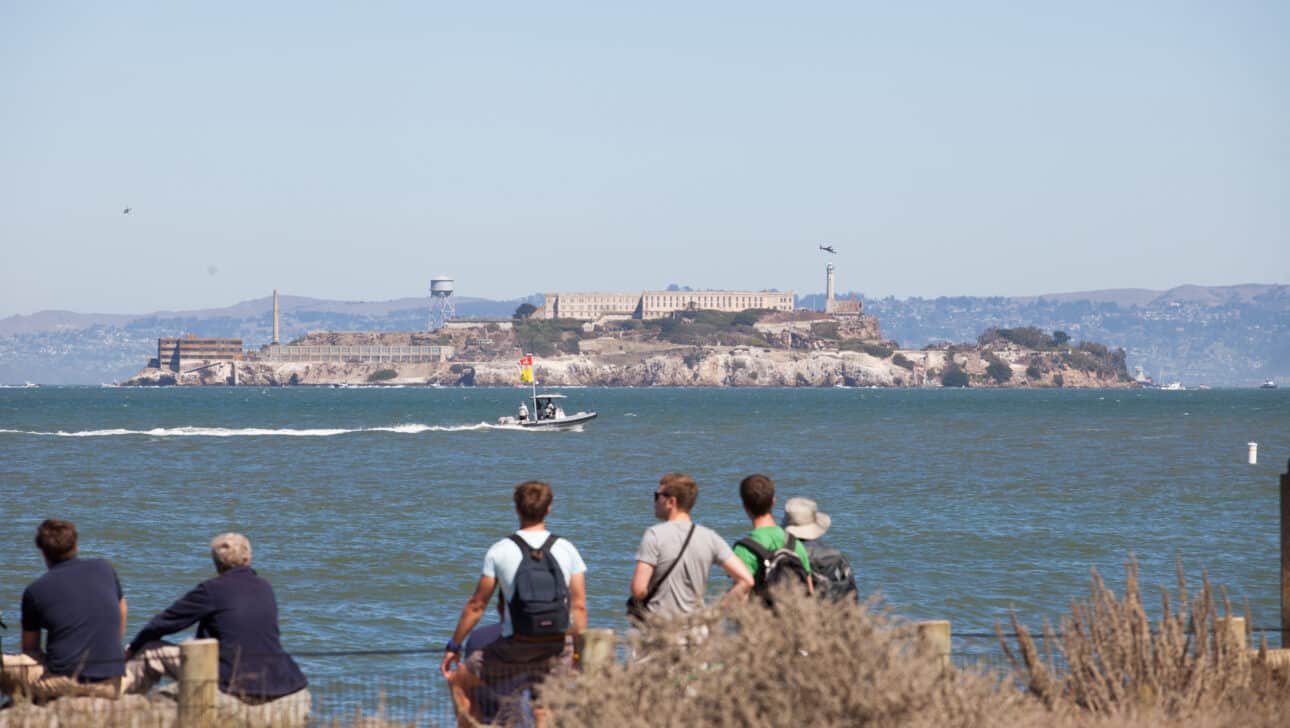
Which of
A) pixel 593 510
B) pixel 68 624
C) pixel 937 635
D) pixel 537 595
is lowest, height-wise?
pixel 593 510

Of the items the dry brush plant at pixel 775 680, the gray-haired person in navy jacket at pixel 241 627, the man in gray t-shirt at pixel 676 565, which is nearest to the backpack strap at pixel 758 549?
the man in gray t-shirt at pixel 676 565

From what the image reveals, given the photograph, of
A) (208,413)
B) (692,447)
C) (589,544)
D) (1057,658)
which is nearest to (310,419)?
(208,413)

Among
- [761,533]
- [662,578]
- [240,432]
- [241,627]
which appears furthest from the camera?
[240,432]

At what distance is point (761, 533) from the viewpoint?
8633 millimetres

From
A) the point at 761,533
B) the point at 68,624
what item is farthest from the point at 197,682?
the point at 761,533

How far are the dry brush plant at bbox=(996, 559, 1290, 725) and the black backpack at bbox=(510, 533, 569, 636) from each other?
2322mm

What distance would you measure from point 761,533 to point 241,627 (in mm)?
2658

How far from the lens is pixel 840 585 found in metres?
8.59

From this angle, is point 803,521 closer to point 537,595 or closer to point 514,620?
point 537,595

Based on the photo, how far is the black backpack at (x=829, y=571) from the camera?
8.53 meters

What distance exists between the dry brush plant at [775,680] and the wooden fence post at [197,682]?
1731mm

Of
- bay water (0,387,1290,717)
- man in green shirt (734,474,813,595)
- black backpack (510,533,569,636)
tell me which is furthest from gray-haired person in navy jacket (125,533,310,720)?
man in green shirt (734,474,813,595)

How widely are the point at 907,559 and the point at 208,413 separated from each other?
107 meters

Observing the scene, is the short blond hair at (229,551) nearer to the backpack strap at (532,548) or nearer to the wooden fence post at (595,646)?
the backpack strap at (532,548)
